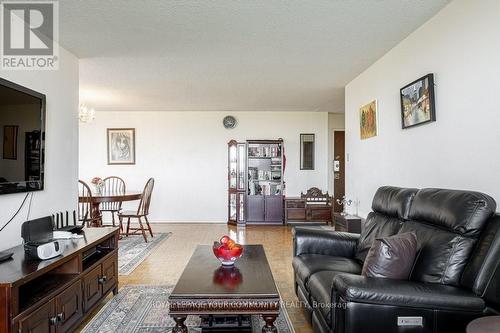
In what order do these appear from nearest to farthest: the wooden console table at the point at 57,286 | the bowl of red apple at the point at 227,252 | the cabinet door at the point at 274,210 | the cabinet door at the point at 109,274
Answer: the wooden console table at the point at 57,286 → the bowl of red apple at the point at 227,252 → the cabinet door at the point at 109,274 → the cabinet door at the point at 274,210

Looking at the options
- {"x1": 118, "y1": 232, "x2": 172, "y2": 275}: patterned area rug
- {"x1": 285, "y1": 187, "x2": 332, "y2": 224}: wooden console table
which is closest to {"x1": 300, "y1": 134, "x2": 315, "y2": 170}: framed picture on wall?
{"x1": 285, "y1": 187, "x2": 332, "y2": 224}: wooden console table

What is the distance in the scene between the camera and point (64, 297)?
7.15 feet

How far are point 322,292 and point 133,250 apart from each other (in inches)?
137

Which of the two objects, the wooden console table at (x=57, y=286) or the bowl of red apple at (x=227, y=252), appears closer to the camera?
the wooden console table at (x=57, y=286)

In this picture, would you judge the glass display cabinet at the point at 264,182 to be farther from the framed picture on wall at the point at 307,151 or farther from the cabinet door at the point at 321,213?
the cabinet door at the point at 321,213

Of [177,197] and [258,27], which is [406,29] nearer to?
[258,27]

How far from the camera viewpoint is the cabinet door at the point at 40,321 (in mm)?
1763

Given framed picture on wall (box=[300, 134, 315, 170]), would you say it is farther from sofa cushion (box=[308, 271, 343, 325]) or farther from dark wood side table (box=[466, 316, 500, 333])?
dark wood side table (box=[466, 316, 500, 333])

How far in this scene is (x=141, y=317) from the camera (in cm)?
260

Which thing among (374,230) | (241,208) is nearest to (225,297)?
(374,230)

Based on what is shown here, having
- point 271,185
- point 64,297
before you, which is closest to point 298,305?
point 64,297

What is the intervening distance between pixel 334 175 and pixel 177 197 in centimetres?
341

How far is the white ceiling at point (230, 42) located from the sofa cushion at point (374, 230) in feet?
5.28

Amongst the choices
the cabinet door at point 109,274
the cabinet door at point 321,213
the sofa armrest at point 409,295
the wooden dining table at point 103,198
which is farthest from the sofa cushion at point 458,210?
the cabinet door at point 321,213
